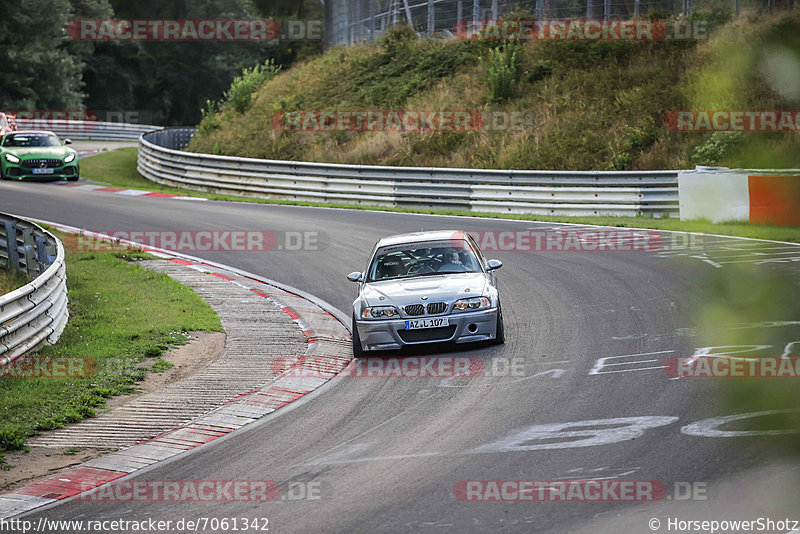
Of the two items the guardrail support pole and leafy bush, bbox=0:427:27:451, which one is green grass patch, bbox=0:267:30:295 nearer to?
leafy bush, bbox=0:427:27:451

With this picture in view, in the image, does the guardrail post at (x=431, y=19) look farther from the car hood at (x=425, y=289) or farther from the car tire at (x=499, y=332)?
the car tire at (x=499, y=332)

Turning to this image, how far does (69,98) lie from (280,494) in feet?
185

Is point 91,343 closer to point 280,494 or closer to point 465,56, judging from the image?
point 280,494

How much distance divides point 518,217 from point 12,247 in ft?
40.1

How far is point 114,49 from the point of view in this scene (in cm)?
7175

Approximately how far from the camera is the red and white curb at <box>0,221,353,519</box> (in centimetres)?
734

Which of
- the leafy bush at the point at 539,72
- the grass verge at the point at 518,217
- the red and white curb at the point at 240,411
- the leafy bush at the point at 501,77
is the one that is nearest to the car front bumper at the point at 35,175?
the grass verge at the point at 518,217

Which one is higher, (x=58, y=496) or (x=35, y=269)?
(x=35, y=269)

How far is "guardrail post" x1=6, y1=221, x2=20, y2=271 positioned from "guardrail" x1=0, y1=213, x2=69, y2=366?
14.8 inches

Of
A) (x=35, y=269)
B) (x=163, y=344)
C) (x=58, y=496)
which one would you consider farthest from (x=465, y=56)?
(x=58, y=496)

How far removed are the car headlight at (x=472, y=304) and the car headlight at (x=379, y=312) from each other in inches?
28.0

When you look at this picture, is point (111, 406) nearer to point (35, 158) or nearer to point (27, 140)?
point (35, 158)

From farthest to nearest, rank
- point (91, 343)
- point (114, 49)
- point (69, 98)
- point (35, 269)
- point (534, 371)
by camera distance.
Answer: point (114, 49)
point (69, 98)
point (35, 269)
point (91, 343)
point (534, 371)

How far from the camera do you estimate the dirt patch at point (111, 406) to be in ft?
25.4
